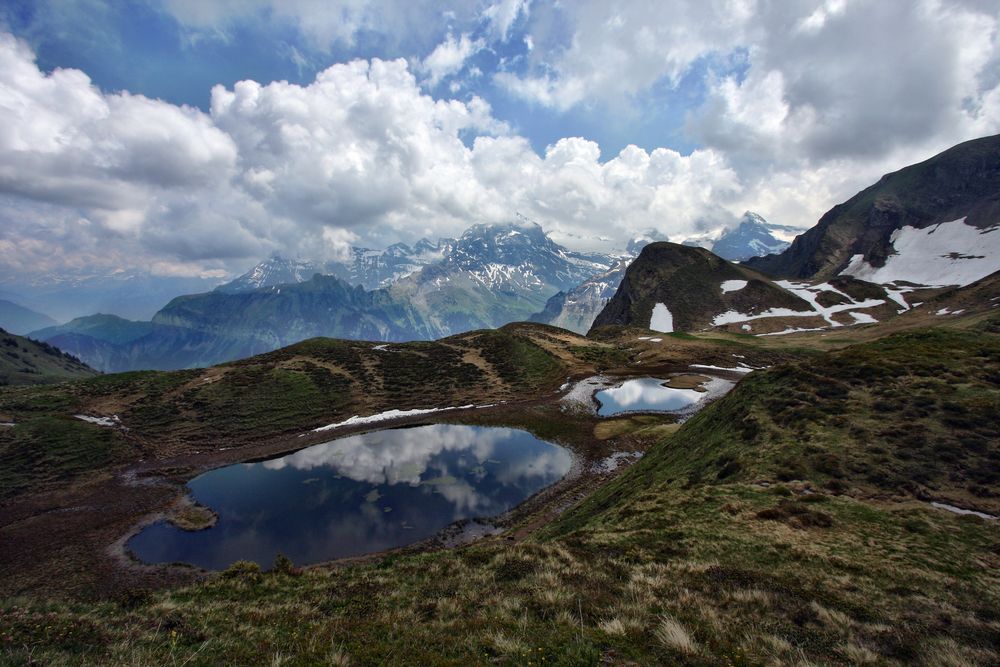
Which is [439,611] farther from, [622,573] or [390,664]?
[622,573]

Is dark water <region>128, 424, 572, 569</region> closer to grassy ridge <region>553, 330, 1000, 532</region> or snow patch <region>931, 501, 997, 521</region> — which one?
grassy ridge <region>553, 330, 1000, 532</region>

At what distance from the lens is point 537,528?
30.5 meters

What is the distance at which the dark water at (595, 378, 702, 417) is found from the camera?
63.0 metres

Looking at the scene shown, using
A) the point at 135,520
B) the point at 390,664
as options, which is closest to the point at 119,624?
the point at 390,664

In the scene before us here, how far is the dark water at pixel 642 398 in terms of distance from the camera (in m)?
63.0

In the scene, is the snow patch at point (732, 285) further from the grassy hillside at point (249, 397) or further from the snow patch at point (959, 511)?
the snow patch at point (959, 511)

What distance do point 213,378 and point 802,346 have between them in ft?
437

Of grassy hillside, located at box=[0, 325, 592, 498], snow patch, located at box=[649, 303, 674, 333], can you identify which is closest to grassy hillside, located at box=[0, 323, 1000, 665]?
grassy hillside, located at box=[0, 325, 592, 498]

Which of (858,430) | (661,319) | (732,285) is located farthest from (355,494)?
(732,285)

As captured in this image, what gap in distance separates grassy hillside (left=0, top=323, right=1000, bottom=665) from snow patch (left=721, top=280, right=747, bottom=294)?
15909 cm

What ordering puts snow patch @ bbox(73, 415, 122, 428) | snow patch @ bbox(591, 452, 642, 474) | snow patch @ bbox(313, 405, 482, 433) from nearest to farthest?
snow patch @ bbox(591, 452, 642, 474)
snow patch @ bbox(73, 415, 122, 428)
snow patch @ bbox(313, 405, 482, 433)

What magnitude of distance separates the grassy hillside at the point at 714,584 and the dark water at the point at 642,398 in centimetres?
3570

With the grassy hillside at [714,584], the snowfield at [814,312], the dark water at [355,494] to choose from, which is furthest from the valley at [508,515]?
the snowfield at [814,312]

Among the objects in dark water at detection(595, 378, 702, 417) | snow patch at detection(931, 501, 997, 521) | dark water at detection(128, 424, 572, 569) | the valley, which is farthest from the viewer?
dark water at detection(595, 378, 702, 417)
